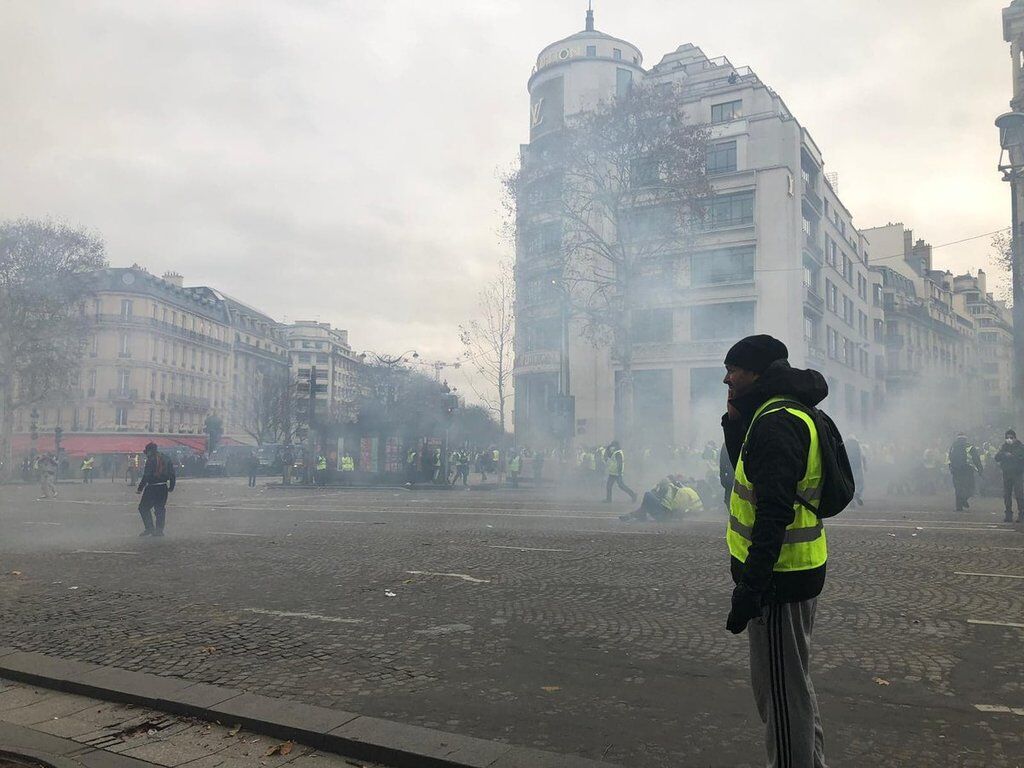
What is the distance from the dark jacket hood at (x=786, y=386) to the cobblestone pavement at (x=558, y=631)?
1673mm

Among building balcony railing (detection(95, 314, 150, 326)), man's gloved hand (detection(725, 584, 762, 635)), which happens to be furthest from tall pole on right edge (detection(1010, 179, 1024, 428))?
building balcony railing (detection(95, 314, 150, 326))

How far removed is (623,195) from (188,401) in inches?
956

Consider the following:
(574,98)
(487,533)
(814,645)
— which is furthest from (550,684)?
(574,98)

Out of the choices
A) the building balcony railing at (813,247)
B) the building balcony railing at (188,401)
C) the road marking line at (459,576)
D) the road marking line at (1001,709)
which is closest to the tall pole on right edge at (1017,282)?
the building balcony railing at (813,247)

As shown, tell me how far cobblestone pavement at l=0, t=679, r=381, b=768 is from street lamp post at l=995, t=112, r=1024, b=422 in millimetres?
22018

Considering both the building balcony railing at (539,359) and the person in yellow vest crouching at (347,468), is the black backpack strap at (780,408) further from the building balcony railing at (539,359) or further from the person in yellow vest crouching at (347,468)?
the building balcony railing at (539,359)

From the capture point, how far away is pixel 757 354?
2.90m

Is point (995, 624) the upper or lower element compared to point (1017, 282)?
lower

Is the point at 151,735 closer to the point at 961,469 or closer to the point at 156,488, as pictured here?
the point at 156,488

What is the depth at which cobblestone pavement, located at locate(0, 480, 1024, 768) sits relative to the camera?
368 cm

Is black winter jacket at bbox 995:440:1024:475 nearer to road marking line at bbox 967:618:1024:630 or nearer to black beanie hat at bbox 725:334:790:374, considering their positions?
road marking line at bbox 967:618:1024:630

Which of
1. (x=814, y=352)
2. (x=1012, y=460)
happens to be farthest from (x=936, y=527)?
(x=814, y=352)

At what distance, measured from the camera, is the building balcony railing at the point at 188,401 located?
101 ft

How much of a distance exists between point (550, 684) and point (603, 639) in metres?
1.07
